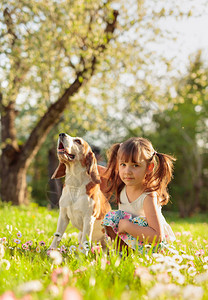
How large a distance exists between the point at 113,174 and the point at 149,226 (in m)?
0.89

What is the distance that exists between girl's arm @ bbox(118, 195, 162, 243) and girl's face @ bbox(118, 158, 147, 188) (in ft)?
0.72

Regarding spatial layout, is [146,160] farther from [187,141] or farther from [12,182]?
[187,141]

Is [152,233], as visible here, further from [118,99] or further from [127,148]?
[118,99]

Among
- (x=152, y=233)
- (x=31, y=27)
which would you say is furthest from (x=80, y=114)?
(x=152, y=233)

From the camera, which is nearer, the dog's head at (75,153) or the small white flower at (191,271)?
the small white flower at (191,271)

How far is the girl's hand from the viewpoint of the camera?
338 cm

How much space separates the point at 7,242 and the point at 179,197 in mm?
23857

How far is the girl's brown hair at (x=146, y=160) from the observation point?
349cm

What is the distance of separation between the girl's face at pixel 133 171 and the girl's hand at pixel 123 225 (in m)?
0.39

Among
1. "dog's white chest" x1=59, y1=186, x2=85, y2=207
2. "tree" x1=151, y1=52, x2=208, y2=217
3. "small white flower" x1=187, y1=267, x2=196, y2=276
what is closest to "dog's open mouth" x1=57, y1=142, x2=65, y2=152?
"dog's white chest" x1=59, y1=186, x2=85, y2=207

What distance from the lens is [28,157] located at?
38.5ft

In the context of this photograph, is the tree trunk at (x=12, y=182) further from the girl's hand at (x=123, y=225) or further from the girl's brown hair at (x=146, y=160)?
the girl's hand at (x=123, y=225)

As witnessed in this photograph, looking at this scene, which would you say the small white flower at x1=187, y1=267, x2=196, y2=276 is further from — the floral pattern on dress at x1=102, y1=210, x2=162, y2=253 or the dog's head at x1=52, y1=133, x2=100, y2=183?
the dog's head at x1=52, y1=133, x2=100, y2=183

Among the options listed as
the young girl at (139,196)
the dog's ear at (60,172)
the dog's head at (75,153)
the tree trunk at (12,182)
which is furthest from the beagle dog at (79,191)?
the tree trunk at (12,182)
